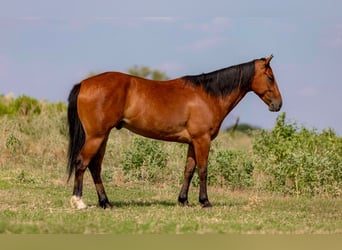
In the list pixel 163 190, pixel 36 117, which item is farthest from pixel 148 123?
pixel 36 117

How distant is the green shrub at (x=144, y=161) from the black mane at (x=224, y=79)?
4.68 meters

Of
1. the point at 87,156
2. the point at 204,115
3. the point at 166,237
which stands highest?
the point at 204,115

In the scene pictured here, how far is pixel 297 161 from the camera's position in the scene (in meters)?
14.3

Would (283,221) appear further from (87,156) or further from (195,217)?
(87,156)

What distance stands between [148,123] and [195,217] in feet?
6.21

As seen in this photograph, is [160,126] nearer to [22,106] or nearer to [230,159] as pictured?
[230,159]

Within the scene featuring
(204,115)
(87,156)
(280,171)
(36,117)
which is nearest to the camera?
(87,156)

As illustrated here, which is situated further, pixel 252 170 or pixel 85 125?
pixel 252 170

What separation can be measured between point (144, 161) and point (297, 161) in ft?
11.2

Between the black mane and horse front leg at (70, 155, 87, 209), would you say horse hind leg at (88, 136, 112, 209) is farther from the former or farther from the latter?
the black mane

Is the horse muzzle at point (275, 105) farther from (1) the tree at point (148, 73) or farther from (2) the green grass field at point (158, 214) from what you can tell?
(1) the tree at point (148, 73)

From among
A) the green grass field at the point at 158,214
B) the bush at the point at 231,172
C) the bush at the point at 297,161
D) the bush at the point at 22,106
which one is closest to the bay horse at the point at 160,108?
the green grass field at the point at 158,214

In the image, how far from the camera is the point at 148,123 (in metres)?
10.6

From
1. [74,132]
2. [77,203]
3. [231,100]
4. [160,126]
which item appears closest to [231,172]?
[231,100]
